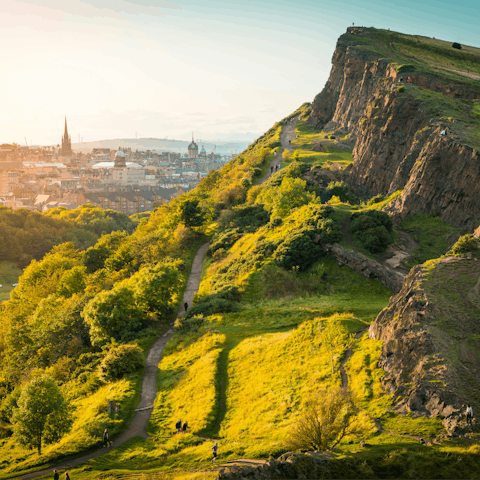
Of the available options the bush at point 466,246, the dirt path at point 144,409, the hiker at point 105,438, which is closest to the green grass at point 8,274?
the dirt path at point 144,409

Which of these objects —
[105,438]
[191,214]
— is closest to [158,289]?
[105,438]

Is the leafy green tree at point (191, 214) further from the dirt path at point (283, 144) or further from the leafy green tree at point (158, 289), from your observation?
the leafy green tree at point (158, 289)

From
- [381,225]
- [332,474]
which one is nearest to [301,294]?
[381,225]

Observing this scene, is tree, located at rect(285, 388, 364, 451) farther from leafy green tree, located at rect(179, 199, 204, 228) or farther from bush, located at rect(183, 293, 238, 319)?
leafy green tree, located at rect(179, 199, 204, 228)

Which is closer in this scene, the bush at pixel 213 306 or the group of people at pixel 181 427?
the group of people at pixel 181 427

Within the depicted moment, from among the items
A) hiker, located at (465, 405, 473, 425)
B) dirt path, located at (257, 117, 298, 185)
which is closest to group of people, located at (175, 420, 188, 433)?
hiker, located at (465, 405, 473, 425)

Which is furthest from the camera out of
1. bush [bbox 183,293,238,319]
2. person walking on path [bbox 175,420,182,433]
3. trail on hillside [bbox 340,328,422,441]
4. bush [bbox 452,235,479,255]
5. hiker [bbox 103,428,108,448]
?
bush [bbox 183,293,238,319]
